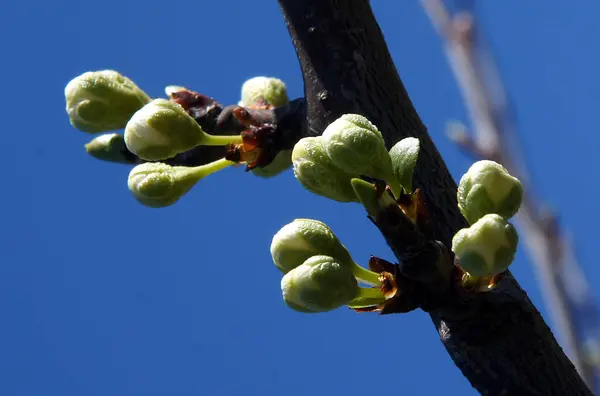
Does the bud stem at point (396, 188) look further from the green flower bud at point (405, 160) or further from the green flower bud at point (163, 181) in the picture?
the green flower bud at point (163, 181)

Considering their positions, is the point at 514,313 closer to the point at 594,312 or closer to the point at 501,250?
the point at 501,250

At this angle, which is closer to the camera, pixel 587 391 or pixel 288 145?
pixel 587 391

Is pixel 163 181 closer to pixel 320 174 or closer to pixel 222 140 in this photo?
pixel 222 140

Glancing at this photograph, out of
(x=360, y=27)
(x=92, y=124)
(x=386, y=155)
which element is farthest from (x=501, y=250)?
(x=92, y=124)

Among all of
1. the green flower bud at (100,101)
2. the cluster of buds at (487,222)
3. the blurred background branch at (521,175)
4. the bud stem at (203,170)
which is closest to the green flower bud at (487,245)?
the cluster of buds at (487,222)

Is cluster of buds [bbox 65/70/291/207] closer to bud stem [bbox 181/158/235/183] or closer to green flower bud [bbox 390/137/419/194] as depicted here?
bud stem [bbox 181/158/235/183]

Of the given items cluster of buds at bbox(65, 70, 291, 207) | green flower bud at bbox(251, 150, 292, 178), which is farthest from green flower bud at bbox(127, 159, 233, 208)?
green flower bud at bbox(251, 150, 292, 178)
